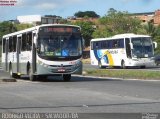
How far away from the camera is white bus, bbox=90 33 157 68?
49.6m

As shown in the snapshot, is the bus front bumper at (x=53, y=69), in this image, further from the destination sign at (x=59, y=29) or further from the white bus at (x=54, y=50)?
the destination sign at (x=59, y=29)

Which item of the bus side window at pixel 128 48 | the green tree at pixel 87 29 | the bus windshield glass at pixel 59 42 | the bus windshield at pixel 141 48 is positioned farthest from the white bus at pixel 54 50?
the green tree at pixel 87 29

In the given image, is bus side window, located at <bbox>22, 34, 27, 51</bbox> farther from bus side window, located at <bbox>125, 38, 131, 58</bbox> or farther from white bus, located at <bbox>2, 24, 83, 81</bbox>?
bus side window, located at <bbox>125, 38, 131, 58</bbox>

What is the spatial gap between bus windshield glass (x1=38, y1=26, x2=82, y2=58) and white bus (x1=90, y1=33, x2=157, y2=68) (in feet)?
67.4

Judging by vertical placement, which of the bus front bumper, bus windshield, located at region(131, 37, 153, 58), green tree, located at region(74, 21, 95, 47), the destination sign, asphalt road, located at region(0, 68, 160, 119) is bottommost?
asphalt road, located at region(0, 68, 160, 119)

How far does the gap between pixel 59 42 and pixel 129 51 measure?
850 inches

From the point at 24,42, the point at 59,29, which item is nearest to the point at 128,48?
the point at 24,42

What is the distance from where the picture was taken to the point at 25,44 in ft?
105

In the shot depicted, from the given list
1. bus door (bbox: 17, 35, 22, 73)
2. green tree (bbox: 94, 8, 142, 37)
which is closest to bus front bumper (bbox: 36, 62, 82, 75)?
bus door (bbox: 17, 35, 22, 73)

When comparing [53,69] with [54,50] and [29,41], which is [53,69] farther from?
[29,41]

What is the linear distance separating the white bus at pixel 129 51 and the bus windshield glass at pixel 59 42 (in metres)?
20.5

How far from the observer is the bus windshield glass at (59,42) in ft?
95.8

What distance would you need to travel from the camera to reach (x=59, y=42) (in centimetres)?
2933

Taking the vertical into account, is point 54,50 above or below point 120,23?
below
